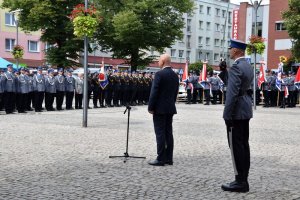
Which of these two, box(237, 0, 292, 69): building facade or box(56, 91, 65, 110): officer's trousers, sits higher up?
box(237, 0, 292, 69): building facade

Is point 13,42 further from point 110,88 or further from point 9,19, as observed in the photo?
point 110,88

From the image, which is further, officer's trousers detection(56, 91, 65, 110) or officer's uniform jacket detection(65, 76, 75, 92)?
officer's uniform jacket detection(65, 76, 75, 92)

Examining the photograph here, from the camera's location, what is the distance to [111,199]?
6289 millimetres

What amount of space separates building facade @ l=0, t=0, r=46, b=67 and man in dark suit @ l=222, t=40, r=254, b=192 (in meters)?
51.0

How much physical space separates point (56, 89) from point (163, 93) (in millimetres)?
15449

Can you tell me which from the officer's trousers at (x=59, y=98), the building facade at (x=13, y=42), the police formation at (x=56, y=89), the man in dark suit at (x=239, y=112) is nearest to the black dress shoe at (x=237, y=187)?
the man in dark suit at (x=239, y=112)

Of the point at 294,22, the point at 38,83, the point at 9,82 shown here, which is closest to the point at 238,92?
the point at 9,82

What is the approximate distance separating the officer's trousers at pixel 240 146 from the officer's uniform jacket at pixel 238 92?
0.14m

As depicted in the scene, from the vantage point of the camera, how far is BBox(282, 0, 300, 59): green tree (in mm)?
41997

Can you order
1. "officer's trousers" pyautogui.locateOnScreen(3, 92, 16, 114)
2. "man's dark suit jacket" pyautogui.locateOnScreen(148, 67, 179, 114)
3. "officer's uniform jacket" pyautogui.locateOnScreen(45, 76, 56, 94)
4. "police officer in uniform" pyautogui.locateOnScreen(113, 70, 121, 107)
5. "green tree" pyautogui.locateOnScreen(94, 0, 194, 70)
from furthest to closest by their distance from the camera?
"green tree" pyautogui.locateOnScreen(94, 0, 194, 70), "police officer in uniform" pyautogui.locateOnScreen(113, 70, 121, 107), "officer's uniform jacket" pyautogui.locateOnScreen(45, 76, 56, 94), "officer's trousers" pyautogui.locateOnScreen(3, 92, 16, 114), "man's dark suit jacket" pyautogui.locateOnScreen(148, 67, 179, 114)

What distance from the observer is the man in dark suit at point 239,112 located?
6.93 meters

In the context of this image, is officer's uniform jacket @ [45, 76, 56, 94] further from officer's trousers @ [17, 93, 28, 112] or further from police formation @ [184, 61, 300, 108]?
police formation @ [184, 61, 300, 108]

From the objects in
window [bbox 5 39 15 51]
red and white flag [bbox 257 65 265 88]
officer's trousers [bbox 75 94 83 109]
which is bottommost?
officer's trousers [bbox 75 94 83 109]

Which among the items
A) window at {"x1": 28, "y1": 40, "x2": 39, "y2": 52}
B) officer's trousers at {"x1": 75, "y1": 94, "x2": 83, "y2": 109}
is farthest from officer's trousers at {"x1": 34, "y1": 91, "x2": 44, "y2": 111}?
window at {"x1": 28, "y1": 40, "x2": 39, "y2": 52}
